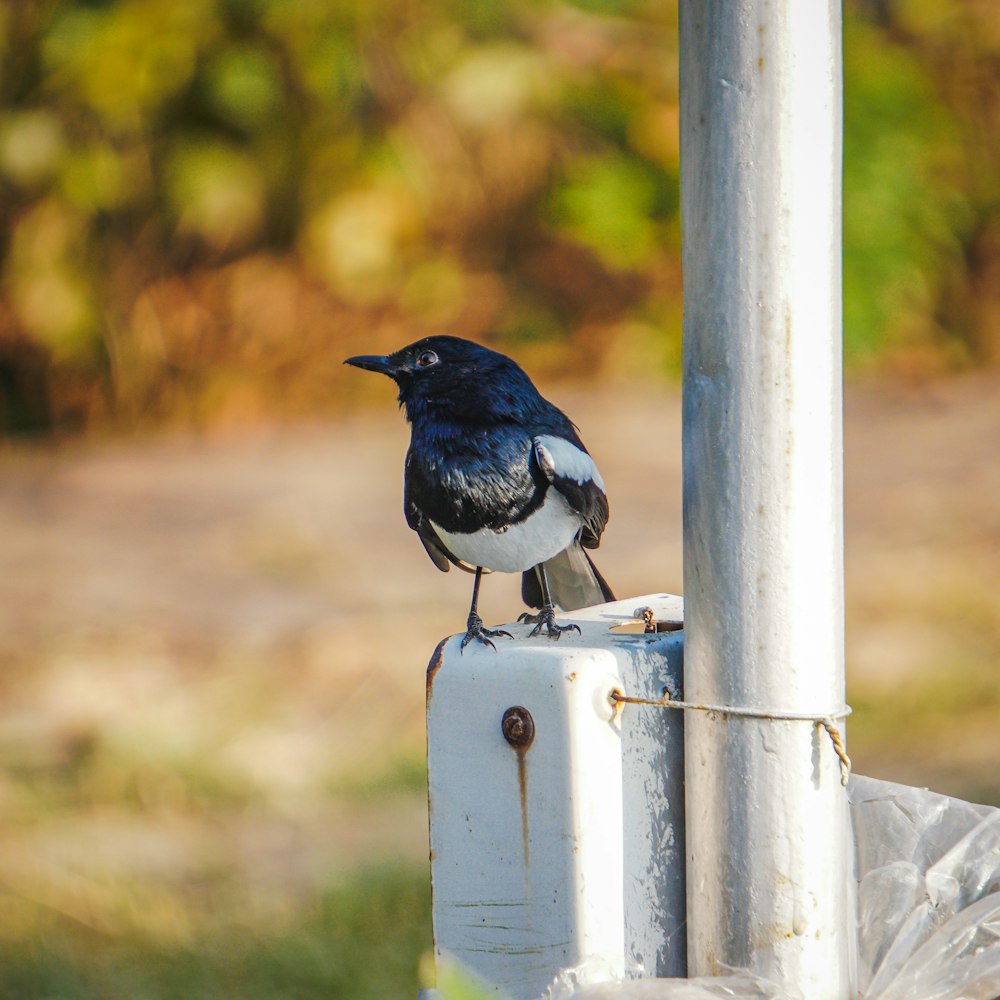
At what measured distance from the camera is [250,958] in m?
3.33

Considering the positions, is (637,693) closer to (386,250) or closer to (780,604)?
(780,604)

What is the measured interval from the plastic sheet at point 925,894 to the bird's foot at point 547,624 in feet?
1.43

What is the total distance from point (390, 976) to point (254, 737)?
1.56m

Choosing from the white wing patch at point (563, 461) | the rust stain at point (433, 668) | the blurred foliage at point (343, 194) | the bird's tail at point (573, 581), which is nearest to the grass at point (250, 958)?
the bird's tail at point (573, 581)

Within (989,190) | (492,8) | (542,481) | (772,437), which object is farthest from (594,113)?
(772,437)

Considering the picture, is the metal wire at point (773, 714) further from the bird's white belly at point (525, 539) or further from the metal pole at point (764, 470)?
the bird's white belly at point (525, 539)

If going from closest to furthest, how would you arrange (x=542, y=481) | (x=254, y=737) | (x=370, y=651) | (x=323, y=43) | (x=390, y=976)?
(x=542, y=481) < (x=390, y=976) < (x=254, y=737) < (x=370, y=651) < (x=323, y=43)

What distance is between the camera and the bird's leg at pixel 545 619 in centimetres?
178

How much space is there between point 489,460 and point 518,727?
64 centimetres

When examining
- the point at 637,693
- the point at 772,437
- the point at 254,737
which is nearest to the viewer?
the point at 772,437

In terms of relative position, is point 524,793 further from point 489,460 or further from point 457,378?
point 457,378

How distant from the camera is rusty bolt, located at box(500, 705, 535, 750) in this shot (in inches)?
62.1

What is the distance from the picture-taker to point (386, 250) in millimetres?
9055

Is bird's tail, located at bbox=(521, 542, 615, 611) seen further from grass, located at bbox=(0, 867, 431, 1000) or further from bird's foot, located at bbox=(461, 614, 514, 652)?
grass, located at bbox=(0, 867, 431, 1000)
